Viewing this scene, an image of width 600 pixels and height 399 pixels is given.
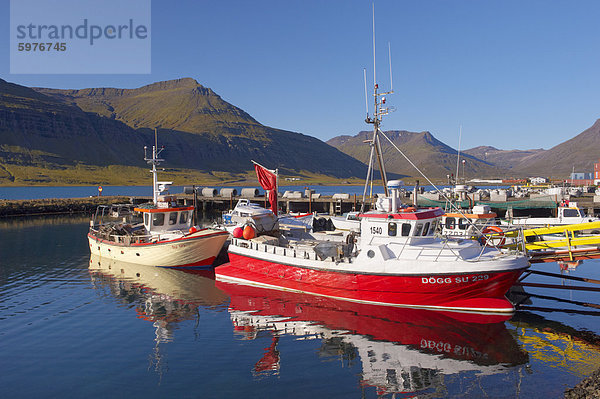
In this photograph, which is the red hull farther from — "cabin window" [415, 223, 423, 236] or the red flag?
the red flag

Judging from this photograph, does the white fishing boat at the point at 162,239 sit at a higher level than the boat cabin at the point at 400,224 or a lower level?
lower

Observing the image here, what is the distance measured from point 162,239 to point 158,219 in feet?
6.14

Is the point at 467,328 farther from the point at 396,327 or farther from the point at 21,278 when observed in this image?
the point at 21,278

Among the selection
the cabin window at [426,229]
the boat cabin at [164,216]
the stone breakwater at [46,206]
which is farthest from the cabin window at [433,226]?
the stone breakwater at [46,206]

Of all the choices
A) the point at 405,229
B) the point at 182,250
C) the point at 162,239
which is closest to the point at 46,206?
the point at 162,239

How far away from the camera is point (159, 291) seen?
2359 cm

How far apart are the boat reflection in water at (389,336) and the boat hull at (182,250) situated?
739cm

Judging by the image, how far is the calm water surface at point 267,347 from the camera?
12359 mm

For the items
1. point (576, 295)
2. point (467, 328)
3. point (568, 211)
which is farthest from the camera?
point (568, 211)

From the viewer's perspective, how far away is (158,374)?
518 inches

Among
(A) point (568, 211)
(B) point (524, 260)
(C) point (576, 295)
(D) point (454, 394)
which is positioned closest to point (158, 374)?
(D) point (454, 394)

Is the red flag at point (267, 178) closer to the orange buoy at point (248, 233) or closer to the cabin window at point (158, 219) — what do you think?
the orange buoy at point (248, 233)

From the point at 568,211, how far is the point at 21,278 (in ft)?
145

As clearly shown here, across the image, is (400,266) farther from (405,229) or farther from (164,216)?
(164,216)
